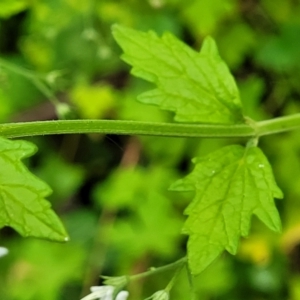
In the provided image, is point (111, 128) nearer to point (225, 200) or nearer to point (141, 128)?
point (141, 128)

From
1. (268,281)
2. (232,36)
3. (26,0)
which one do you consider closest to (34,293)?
(268,281)

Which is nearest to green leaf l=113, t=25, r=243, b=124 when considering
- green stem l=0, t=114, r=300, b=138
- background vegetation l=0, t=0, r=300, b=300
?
green stem l=0, t=114, r=300, b=138

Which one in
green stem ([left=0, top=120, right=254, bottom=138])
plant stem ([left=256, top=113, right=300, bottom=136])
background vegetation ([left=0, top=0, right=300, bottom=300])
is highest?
green stem ([left=0, top=120, right=254, bottom=138])

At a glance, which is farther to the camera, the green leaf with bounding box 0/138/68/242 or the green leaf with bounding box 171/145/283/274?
the green leaf with bounding box 171/145/283/274

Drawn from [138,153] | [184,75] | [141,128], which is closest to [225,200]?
[141,128]

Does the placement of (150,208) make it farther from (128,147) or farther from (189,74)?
(189,74)

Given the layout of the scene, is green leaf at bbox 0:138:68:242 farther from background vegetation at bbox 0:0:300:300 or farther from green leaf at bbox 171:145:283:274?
background vegetation at bbox 0:0:300:300
